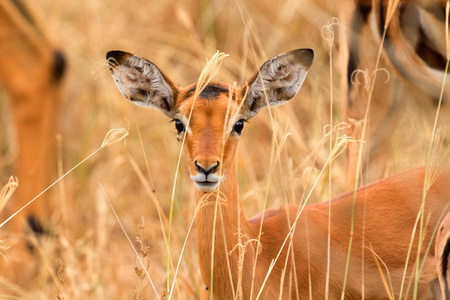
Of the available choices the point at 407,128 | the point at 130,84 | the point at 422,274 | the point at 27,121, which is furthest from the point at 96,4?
the point at 422,274

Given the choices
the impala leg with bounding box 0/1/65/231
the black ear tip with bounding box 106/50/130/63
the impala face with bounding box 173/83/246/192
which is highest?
the impala leg with bounding box 0/1/65/231

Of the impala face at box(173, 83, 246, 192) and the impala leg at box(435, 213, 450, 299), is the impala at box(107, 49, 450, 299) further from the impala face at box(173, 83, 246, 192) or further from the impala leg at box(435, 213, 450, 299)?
the impala leg at box(435, 213, 450, 299)

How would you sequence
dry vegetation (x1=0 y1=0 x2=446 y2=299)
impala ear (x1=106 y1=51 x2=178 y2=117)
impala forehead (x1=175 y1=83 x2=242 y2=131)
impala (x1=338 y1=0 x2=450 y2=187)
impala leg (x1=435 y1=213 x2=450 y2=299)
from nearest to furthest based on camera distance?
impala leg (x1=435 y1=213 x2=450 y2=299) < impala forehead (x1=175 y1=83 x2=242 y2=131) < impala ear (x1=106 y1=51 x2=178 y2=117) < impala (x1=338 y1=0 x2=450 y2=187) < dry vegetation (x1=0 y1=0 x2=446 y2=299)

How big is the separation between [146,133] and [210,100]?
13.0ft

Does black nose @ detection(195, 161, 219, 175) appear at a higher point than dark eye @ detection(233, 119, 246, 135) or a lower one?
lower

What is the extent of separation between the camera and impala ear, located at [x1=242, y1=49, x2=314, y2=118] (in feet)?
11.3

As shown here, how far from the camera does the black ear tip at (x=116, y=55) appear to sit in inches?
134

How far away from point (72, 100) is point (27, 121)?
2.05 m

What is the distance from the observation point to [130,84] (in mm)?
3676

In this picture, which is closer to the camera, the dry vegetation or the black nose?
the black nose

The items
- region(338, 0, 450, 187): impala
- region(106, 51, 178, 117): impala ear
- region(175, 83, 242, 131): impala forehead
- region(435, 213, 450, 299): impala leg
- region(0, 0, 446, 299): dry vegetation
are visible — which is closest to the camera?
region(435, 213, 450, 299): impala leg

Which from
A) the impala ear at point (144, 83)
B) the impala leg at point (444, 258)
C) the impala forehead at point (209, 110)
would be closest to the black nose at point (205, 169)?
the impala forehead at point (209, 110)

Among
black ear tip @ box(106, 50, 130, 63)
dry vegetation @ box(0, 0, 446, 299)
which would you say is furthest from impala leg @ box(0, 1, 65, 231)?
black ear tip @ box(106, 50, 130, 63)

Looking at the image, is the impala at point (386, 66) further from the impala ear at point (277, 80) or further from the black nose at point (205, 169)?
the black nose at point (205, 169)
